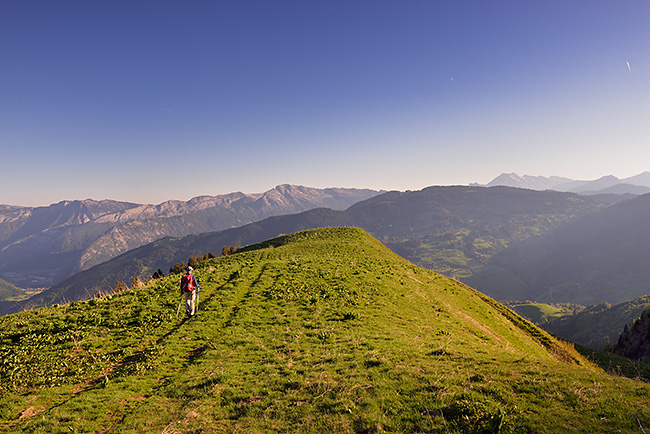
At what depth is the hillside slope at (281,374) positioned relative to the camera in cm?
907

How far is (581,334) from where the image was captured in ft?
584

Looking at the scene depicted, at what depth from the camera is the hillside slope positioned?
9.07m

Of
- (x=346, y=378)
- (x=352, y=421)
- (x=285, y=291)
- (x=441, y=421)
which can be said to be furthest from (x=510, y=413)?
(x=285, y=291)

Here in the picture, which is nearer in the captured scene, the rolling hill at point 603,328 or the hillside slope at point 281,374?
the hillside slope at point 281,374

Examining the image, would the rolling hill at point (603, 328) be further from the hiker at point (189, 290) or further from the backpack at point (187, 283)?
the backpack at point (187, 283)

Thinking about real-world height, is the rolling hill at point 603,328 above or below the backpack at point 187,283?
below

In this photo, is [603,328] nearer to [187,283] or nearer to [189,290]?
[189,290]

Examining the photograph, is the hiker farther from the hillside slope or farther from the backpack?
the hillside slope

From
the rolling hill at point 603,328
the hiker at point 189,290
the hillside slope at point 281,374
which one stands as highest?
the hiker at point 189,290

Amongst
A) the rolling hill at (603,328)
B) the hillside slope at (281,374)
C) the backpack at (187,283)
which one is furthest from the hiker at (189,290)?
the rolling hill at (603,328)

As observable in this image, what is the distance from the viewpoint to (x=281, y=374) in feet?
43.0

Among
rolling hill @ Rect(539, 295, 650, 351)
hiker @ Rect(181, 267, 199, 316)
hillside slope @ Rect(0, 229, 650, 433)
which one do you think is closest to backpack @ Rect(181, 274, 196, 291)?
hiker @ Rect(181, 267, 199, 316)

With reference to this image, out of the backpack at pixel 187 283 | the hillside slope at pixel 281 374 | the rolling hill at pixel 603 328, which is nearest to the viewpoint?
the hillside slope at pixel 281 374

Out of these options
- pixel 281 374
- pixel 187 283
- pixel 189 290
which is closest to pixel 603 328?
pixel 281 374
